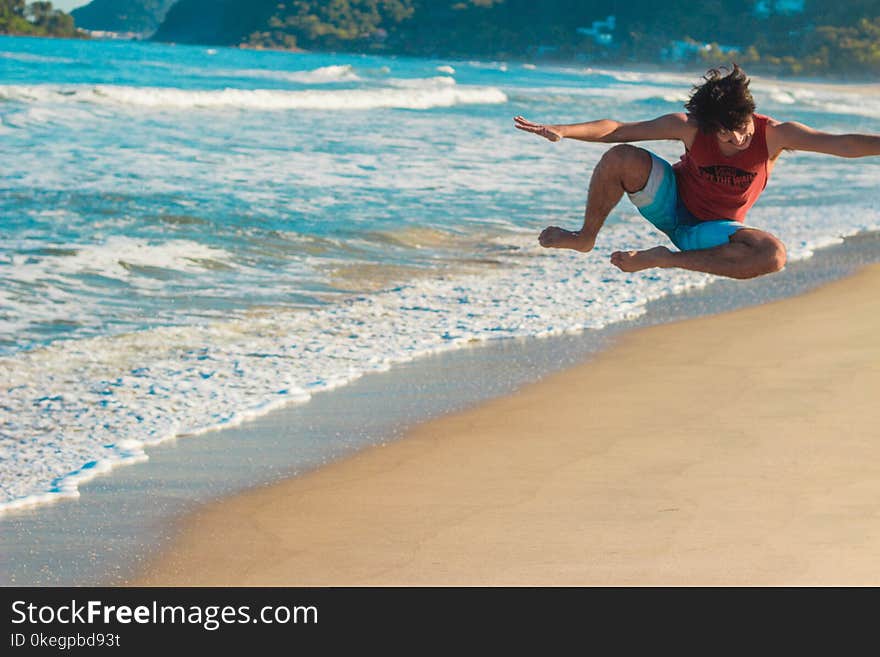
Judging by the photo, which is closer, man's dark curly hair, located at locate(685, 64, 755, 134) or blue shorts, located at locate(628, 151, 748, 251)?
man's dark curly hair, located at locate(685, 64, 755, 134)

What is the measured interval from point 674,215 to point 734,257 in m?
0.41

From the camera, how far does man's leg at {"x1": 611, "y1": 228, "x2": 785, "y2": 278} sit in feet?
19.2

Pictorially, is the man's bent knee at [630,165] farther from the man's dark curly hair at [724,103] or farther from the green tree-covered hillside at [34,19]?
the green tree-covered hillside at [34,19]

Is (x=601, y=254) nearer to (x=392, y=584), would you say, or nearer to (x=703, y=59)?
(x=392, y=584)

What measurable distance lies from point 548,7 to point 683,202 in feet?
384

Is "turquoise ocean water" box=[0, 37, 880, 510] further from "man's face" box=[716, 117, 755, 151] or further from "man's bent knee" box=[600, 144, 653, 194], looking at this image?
"man's face" box=[716, 117, 755, 151]

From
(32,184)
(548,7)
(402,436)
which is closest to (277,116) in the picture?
(32,184)

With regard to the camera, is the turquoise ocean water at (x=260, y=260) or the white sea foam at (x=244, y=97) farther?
the white sea foam at (x=244, y=97)

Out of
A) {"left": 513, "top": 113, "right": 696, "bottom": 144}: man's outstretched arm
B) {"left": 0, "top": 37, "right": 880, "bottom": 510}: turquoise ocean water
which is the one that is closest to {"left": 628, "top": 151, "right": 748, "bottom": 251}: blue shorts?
{"left": 513, "top": 113, "right": 696, "bottom": 144}: man's outstretched arm

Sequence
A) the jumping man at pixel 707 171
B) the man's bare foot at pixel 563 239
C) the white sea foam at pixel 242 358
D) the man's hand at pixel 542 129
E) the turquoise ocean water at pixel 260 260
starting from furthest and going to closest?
the turquoise ocean water at pixel 260 260 → the white sea foam at pixel 242 358 → the man's bare foot at pixel 563 239 → the jumping man at pixel 707 171 → the man's hand at pixel 542 129

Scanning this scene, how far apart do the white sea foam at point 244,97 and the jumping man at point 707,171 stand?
1026 inches

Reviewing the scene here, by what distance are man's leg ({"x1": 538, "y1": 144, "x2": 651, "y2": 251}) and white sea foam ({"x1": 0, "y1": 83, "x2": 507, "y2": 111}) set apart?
84.3ft

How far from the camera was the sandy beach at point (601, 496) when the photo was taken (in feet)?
16.3

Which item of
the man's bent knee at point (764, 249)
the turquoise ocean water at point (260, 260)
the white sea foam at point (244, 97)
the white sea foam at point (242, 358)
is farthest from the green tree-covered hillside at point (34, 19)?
the man's bent knee at point (764, 249)
